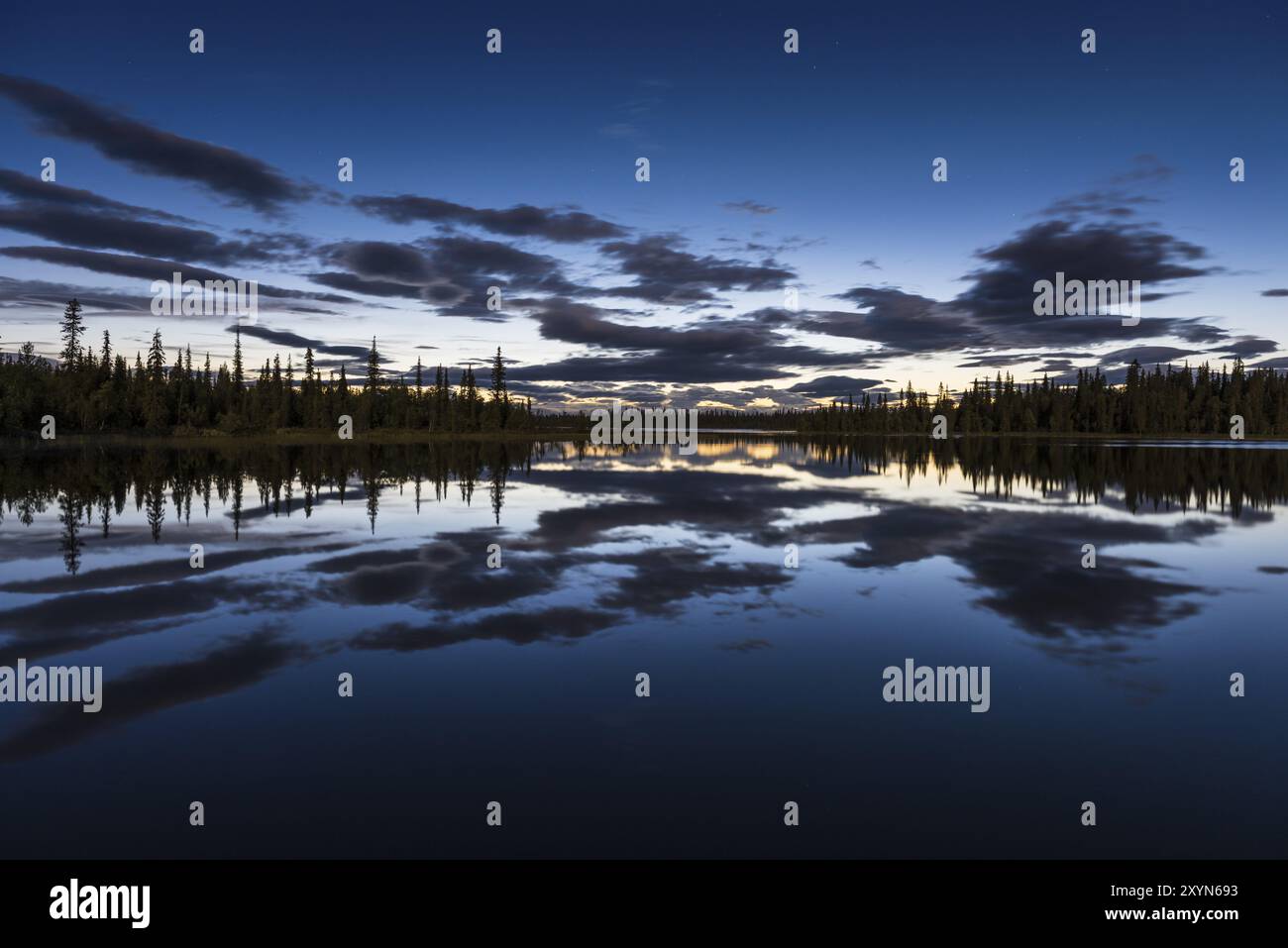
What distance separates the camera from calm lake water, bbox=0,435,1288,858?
7.57 m

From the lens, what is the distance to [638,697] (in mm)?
11070

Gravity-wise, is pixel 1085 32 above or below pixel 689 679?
above

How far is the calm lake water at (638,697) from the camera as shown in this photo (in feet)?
24.8

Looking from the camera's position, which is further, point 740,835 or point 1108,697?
point 1108,697

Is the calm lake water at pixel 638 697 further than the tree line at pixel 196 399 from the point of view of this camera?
No

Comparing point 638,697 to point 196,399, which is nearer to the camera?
point 638,697

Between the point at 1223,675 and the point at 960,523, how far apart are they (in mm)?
18687

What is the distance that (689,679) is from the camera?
1177cm
